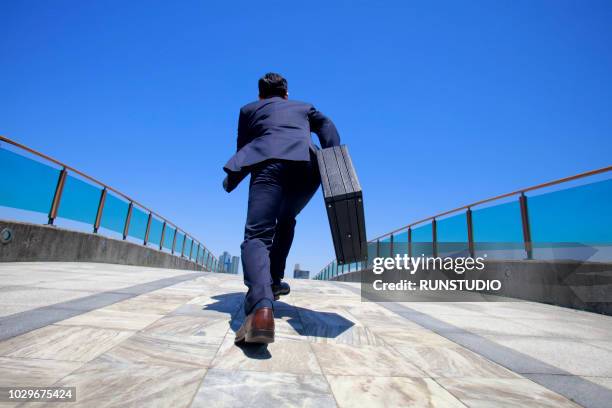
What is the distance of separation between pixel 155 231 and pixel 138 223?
4.13ft

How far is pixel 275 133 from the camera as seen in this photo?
6.88ft

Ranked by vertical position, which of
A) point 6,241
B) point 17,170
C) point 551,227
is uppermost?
point 17,170

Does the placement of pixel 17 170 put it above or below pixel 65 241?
above

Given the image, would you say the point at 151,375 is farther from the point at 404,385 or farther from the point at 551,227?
the point at 551,227

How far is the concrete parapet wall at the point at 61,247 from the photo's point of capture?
5.06 metres

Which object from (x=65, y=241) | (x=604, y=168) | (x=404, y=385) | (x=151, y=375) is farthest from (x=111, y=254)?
(x=604, y=168)

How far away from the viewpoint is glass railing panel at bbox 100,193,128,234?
7.78m

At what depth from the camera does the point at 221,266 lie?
24.2 metres

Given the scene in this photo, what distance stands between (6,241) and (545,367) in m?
6.55

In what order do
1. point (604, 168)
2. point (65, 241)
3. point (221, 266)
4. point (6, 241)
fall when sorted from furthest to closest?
point (221, 266) < point (65, 241) < point (6, 241) < point (604, 168)

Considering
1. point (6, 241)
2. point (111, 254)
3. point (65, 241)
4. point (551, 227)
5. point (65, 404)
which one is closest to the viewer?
point (65, 404)

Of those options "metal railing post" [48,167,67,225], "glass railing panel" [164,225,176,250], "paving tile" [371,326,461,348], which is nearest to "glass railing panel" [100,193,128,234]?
"metal railing post" [48,167,67,225]

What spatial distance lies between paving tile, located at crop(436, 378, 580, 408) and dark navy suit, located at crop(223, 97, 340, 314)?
935mm

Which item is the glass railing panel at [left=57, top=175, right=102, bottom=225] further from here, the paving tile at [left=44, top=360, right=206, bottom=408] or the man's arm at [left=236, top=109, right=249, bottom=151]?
the paving tile at [left=44, top=360, right=206, bottom=408]
